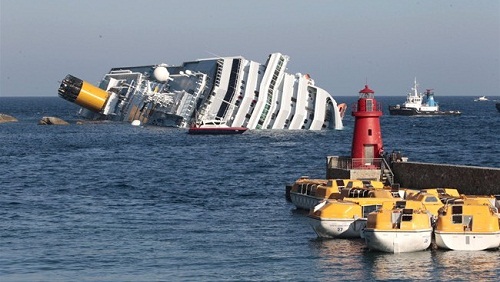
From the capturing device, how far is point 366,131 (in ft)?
177

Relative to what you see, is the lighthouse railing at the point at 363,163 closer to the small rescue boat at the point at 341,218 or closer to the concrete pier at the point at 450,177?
the concrete pier at the point at 450,177

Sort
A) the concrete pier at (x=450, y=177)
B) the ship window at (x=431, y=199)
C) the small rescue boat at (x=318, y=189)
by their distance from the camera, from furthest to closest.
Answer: the small rescue boat at (x=318, y=189) < the concrete pier at (x=450, y=177) < the ship window at (x=431, y=199)

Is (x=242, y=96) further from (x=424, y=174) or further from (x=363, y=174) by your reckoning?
(x=424, y=174)

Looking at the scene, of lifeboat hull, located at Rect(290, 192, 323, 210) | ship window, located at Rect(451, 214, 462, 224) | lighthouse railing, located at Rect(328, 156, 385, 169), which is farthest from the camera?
lighthouse railing, located at Rect(328, 156, 385, 169)

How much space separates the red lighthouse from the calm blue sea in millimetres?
4713

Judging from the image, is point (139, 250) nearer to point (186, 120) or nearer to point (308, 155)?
point (308, 155)

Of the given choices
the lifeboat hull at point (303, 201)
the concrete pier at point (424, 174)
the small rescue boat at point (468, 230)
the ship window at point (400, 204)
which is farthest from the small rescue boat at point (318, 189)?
the small rescue boat at point (468, 230)

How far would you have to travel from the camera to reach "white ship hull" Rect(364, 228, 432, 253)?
1469 inches

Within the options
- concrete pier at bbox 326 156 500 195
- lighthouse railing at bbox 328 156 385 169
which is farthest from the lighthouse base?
lighthouse railing at bbox 328 156 385 169

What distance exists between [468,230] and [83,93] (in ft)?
350

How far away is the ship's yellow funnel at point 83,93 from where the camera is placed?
452ft

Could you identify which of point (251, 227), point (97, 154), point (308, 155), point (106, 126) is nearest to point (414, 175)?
point (251, 227)

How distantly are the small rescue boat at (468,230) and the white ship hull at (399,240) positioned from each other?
51cm

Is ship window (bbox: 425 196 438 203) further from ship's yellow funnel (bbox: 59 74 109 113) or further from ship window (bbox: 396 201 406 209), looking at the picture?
ship's yellow funnel (bbox: 59 74 109 113)
